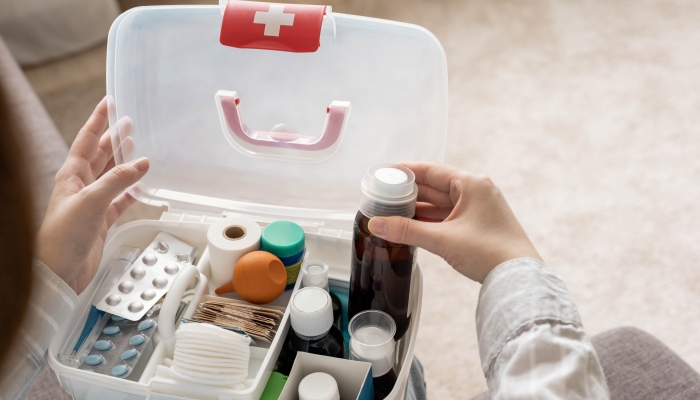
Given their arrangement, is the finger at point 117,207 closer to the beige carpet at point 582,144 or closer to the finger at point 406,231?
the finger at point 406,231

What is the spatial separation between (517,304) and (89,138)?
55 cm

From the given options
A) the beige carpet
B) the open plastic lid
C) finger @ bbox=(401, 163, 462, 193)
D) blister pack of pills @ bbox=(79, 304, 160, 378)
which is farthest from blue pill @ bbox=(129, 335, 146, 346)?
the beige carpet

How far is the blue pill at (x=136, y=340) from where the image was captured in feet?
2.17

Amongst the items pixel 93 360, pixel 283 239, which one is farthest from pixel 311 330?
pixel 93 360

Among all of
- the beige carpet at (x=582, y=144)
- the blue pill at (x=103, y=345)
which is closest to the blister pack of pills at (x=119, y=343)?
the blue pill at (x=103, y=345)

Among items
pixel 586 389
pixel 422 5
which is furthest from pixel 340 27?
pixel 422 5

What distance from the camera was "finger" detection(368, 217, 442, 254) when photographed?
1.98ft

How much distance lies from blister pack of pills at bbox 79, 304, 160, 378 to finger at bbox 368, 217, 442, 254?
0.28 m

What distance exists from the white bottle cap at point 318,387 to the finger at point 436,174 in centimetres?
25

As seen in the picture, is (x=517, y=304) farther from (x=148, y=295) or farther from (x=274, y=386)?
(x=148, y=295)

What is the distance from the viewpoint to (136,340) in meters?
0.66

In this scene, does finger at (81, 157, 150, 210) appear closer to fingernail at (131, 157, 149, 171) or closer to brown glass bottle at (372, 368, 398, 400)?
fingernail at (131, 157, 149, 171)

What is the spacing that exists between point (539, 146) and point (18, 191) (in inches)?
71.3

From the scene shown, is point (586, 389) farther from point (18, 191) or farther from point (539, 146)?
point (539, 146)
